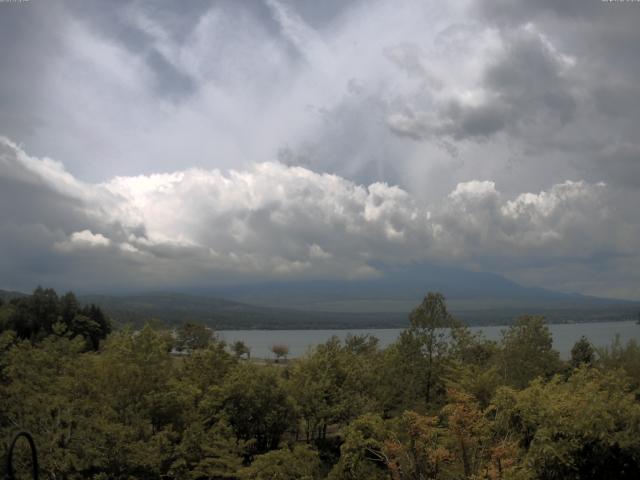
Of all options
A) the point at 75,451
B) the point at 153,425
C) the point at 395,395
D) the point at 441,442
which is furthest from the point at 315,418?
the point at 75,451

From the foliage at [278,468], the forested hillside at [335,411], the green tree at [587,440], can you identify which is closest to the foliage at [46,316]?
the forested hillside at [335,411]

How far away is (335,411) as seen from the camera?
3145 centimetres

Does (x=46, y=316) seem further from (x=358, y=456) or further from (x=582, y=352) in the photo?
(x=358, y=456)

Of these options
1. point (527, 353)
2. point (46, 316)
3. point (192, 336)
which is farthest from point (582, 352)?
point (46, 316)

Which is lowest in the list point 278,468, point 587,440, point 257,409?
point 278,468

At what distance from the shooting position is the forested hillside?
1911cm

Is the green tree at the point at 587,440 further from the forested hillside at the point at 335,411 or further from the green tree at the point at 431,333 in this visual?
the green tree at the point at 431,333

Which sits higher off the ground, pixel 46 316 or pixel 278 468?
pixel 46 316

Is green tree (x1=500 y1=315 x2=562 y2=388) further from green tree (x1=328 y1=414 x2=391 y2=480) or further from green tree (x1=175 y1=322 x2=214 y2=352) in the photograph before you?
green tree (x1=175 y1=322 x2=214 y2=352)

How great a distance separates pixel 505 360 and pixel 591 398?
14526 mm

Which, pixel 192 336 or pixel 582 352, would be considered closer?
pixel 582 352

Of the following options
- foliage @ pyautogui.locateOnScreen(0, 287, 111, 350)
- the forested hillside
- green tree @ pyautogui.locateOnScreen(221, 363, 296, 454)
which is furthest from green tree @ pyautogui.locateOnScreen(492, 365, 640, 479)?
foliage @ pyautogui.locateOnScreen(0, 287, 111, 350)

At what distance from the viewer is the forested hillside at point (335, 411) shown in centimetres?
1911

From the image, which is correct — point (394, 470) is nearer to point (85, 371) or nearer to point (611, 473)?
point (611, 473)
